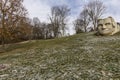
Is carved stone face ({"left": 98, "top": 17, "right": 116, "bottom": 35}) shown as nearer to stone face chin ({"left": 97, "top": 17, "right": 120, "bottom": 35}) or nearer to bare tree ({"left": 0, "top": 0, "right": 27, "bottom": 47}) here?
stone face chin ({"left": 97, "top": 17, "right": 120, "bottom": 35})

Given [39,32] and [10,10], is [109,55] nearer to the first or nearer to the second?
[10,10]

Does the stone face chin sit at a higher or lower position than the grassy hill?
higher

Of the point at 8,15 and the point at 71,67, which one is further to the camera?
the point at 8,15

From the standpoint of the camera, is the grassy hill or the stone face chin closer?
the grassy hill

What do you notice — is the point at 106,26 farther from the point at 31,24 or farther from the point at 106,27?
the point at 31,24

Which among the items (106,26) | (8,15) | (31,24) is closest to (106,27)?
(106,26)

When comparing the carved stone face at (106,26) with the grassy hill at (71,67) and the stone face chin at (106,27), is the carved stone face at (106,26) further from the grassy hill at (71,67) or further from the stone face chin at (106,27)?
the grassy hill at (71,67)

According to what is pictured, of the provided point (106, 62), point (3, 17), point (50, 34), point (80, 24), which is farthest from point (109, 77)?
point (50, 34)

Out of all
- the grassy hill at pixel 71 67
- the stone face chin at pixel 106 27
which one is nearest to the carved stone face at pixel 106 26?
the stone face chin at pixel 106 27

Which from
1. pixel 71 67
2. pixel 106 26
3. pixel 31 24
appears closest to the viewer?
pixel 71 67

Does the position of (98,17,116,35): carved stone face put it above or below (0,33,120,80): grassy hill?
above

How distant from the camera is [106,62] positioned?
70.3 feet

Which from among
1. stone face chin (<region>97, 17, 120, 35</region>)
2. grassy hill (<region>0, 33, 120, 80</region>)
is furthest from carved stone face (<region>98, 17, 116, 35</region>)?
grassy hill (<region>0, 33, 120, 80</region>)

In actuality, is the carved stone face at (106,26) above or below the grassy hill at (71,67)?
above
